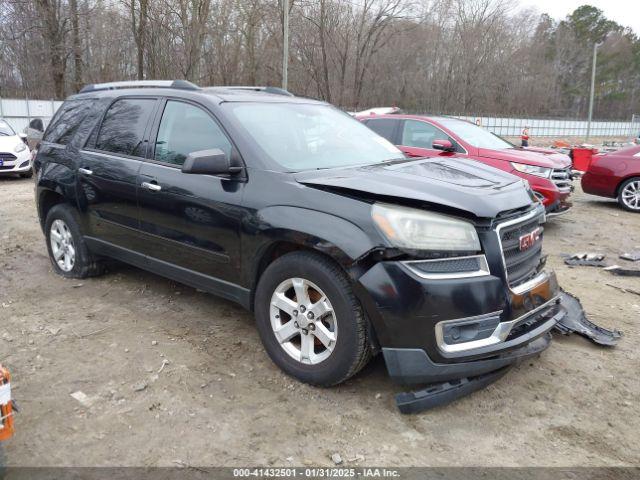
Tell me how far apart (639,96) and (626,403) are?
79.5 metres

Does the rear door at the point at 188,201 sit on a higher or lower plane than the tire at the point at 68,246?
higher

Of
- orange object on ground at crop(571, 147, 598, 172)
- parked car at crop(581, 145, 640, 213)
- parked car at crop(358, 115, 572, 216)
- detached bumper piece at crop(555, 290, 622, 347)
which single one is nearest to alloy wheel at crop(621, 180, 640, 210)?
parked car at crop(581, 145, 640, 213)

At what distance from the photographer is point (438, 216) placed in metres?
2.90

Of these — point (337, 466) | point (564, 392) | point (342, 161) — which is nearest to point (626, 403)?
point (564, 392)

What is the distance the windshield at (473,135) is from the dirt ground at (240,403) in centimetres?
429

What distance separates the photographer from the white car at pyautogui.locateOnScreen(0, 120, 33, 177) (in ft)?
42.0

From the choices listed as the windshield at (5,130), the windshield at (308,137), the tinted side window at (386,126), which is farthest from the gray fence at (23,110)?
the windshield at (308,137)

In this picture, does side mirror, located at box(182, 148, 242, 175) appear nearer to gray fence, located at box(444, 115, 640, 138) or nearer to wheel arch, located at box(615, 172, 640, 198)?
wheel arch, located at box(615, 172, 640, 198)

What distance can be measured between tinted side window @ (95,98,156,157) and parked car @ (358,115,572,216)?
4440 mm

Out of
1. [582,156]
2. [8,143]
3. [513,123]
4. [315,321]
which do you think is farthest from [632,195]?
[513,123]

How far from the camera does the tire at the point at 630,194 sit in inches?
401

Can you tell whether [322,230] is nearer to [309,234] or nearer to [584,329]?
[309,234]

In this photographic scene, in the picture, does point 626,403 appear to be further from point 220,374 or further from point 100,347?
point 100,347

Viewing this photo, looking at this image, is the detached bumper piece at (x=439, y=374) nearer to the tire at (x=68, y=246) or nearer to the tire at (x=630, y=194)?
the tire at (x=68, y=246)
